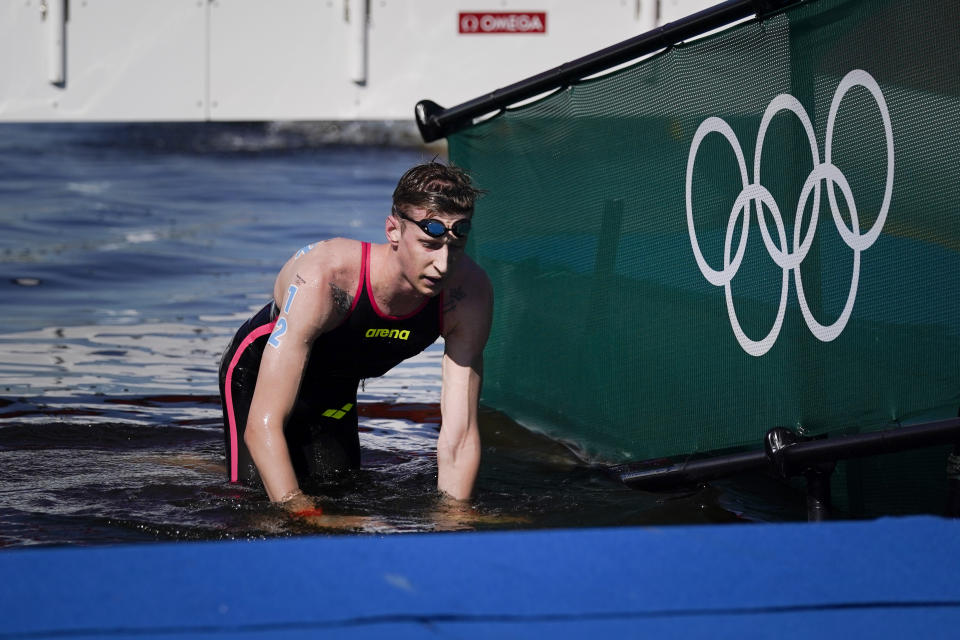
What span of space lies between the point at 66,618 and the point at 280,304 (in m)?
2.67

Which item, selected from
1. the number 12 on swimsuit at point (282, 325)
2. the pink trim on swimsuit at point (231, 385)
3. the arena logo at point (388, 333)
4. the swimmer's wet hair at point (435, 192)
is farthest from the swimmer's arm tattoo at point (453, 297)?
the pink trim on swimsuit at point (231, 385)

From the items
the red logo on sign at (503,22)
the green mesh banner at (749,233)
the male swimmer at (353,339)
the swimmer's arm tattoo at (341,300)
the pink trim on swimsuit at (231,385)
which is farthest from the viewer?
the red logo on sign at (503,22)

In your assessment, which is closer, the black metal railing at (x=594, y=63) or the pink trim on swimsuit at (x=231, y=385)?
the black metal railing at (x=594, y=63)

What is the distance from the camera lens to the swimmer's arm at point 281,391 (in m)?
4.18

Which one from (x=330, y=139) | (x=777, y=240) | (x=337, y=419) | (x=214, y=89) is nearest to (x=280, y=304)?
(x=337, y=419)

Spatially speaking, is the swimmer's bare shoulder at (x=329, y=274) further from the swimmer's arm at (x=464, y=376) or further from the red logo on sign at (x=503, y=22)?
the red logo on sign at (x=503, y=22)

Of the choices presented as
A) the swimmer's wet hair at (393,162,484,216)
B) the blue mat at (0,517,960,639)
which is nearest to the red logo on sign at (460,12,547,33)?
the swimmer's wet hair at (393,162,484,216)

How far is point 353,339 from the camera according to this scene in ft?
15.1

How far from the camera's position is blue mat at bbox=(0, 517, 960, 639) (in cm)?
210

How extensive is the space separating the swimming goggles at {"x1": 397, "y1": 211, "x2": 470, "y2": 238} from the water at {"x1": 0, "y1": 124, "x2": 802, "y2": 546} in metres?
1.10

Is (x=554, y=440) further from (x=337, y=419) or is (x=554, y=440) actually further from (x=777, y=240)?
(x=777, y=240)

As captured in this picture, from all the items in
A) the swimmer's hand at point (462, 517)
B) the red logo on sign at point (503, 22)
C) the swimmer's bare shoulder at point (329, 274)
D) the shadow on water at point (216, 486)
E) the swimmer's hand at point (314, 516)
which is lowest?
the shadow on water at point (216, 486)

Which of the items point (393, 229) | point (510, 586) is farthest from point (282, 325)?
point (510, 586)

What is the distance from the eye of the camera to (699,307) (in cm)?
459
